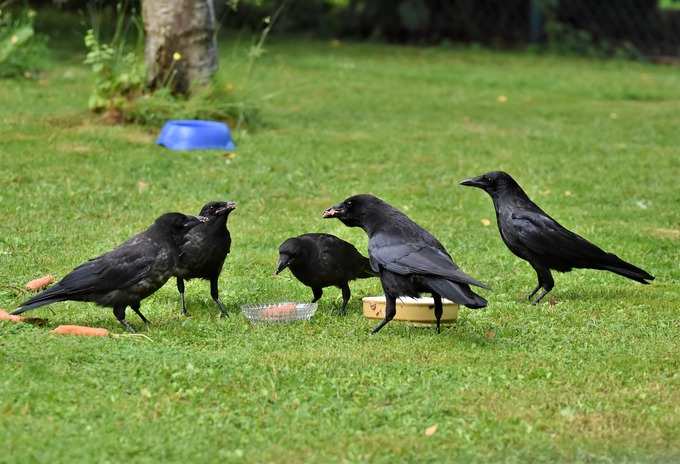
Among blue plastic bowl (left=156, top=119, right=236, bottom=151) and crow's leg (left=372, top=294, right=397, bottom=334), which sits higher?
crow's leg (left=372, top=294, right=397, bottom=334)

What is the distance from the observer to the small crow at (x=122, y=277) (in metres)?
7.83

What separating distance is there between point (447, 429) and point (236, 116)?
9890 mm

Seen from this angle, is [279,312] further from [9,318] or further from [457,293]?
[9,318]

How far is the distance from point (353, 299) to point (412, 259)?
1498mm

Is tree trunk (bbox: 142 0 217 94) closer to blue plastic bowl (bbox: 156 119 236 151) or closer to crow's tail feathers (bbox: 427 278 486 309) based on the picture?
blue plastic bowl (bbox: 156 119 236 151)

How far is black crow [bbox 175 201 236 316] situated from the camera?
861 centimetres

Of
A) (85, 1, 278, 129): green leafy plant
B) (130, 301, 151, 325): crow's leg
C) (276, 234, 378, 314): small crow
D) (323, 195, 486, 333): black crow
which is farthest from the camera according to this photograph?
(85, 1, 278, 129): green leafy plant

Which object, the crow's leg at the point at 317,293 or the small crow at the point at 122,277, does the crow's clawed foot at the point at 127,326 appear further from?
the crow's leg at the point at 317,293

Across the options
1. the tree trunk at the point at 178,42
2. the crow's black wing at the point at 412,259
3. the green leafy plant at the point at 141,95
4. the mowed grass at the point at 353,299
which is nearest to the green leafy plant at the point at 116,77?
the green leafy plant at the point at 141,95

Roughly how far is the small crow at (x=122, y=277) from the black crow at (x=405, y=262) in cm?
142

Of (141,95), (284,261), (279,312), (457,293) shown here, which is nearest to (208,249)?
(284,261)

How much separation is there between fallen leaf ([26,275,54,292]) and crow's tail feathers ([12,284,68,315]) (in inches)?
48.6

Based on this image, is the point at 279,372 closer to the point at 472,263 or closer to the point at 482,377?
the point at 482,377

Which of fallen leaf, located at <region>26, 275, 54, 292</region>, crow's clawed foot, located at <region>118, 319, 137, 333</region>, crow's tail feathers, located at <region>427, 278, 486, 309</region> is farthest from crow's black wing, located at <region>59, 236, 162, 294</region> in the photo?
crow's tail feathers, located at <region>427, 278, 486, 309</region>
